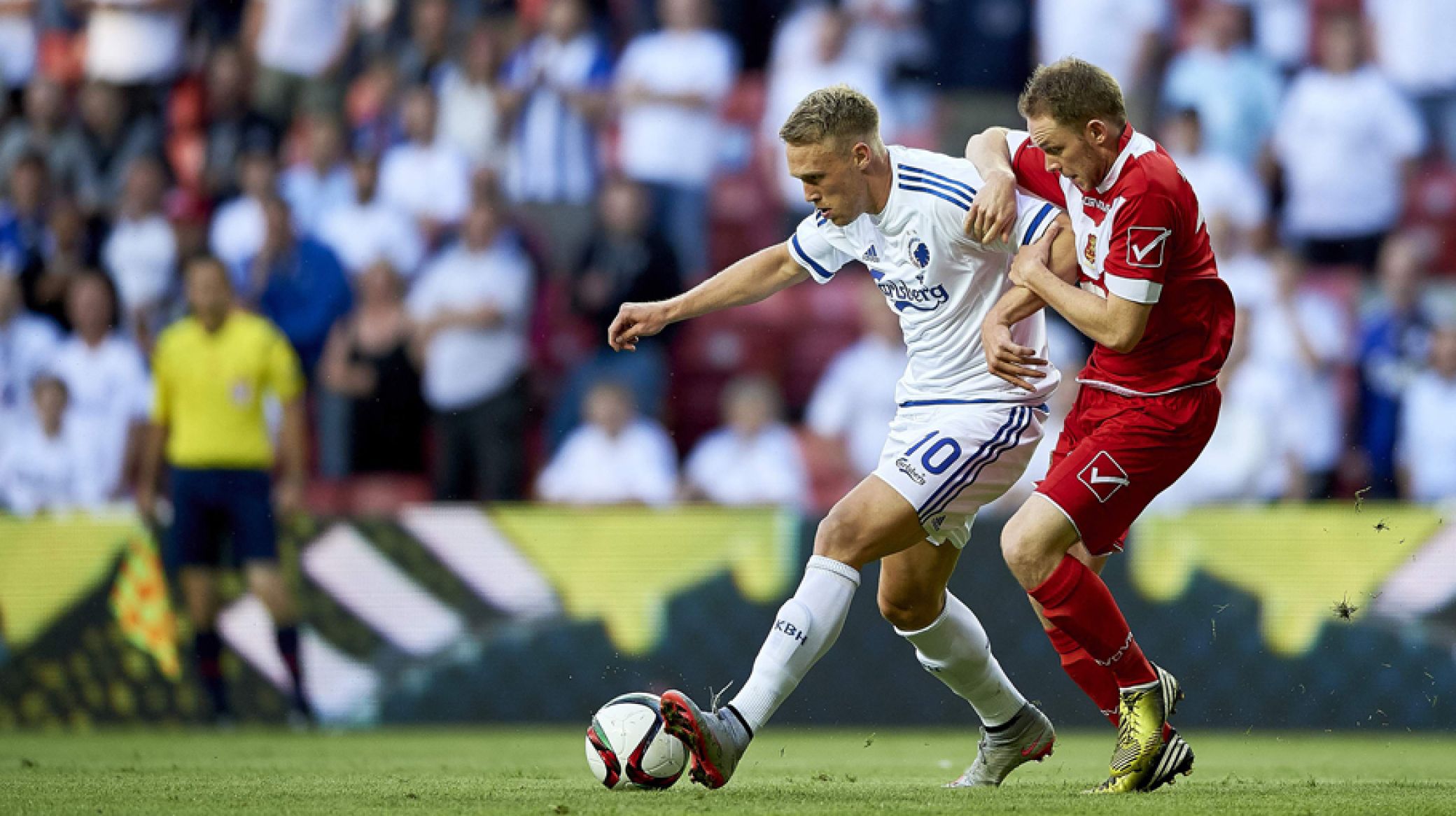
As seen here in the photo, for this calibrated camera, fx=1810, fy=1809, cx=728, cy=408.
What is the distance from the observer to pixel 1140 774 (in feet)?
17.5

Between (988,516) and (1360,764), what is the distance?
8.43 ft

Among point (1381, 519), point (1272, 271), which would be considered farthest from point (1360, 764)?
point (1272, 271)

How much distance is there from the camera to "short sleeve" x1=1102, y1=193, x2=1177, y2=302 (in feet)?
16.7

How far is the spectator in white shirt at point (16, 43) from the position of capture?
43.6ft

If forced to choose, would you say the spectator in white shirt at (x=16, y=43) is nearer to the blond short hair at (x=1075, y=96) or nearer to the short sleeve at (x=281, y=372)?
the short sleeve at (x=281, y=372)

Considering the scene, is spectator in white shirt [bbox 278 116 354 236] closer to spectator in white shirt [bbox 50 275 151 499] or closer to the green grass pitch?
spectator in white shirt [bbox 50 275 151 499]

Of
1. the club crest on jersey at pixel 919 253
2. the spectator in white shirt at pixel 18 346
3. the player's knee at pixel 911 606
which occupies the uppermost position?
the club crest on jersey at pixel 919 253

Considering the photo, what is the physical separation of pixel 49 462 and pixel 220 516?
6.77ft

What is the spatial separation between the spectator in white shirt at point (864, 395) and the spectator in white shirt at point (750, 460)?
27cm

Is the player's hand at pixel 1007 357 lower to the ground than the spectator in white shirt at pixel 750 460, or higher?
higher

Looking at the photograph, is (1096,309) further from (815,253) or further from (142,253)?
(142,253)

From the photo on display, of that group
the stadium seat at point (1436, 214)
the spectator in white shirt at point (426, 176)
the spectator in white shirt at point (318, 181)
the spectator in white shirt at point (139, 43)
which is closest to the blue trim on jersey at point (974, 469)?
→ the spectator in white shirt at point (426, 176)

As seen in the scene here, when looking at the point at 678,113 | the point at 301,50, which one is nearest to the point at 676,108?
the point at 678,113

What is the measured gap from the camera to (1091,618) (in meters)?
5.32
